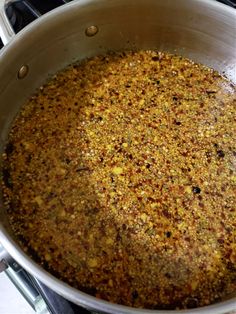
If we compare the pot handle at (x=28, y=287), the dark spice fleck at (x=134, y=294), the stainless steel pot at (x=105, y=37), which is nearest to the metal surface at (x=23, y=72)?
the stainless steel pot at (x=105, y=37)

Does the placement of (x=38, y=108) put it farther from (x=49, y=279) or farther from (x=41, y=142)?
(x=49, y=279)

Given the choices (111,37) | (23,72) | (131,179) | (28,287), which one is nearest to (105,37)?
(111,37)

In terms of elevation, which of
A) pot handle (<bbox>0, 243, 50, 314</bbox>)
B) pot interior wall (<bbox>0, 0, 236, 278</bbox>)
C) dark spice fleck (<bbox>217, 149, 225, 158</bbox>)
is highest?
pot interior wall (<bbox>0, 0, 236, 278</bbox>)

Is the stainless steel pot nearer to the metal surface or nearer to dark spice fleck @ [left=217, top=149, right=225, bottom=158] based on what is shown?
the metal surface

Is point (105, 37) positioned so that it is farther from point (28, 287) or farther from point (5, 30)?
point (28, 287)

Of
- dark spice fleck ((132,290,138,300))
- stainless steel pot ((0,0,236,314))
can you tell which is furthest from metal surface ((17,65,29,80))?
dark spice fleck ((132,290,138,300))

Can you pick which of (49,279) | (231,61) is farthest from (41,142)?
(231,61)
